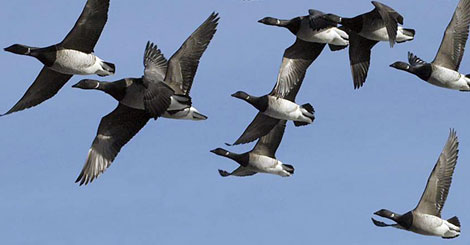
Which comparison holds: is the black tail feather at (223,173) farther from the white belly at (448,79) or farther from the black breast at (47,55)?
the black breast at (47,55)

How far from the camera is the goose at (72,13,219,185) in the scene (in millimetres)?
42219

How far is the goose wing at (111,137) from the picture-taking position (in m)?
42.9

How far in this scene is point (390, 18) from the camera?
42812 mm

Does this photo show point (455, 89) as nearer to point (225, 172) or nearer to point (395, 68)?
point (395, 68)

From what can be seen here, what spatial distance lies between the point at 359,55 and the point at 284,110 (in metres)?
2.80

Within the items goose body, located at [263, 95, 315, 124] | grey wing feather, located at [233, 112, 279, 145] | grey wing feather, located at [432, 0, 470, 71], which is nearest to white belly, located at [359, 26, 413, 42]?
grey wing feather, located at [432, 0, 470, 71]

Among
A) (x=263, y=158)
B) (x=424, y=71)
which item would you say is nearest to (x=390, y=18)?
(x=424, y=71)

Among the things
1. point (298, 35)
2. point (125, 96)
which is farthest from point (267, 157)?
point (125, 96)

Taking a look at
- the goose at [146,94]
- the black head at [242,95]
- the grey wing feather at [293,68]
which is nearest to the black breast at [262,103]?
the grey wing feather at [293,68]

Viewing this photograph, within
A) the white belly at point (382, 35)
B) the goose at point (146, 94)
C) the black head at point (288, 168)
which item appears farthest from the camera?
the black head at point (288, 168)

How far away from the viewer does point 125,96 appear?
140 ft

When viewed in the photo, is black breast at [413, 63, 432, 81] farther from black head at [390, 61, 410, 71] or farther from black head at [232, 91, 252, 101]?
black head at [232, 91, 252, 101]

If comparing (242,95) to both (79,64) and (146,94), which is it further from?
(146,94)

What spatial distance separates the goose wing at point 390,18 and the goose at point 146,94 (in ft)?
16.9
